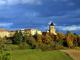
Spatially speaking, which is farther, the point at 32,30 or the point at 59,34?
the point at 32,30

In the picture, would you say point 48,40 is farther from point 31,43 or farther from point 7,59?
point 7,59

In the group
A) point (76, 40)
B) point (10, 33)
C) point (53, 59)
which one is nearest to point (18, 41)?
point (10, 33)

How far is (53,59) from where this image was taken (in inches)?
1273

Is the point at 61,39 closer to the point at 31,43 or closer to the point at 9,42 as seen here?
the point at 31,43

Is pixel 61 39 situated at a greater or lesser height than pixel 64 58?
greater

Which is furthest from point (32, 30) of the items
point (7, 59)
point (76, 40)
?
point (7, 59)

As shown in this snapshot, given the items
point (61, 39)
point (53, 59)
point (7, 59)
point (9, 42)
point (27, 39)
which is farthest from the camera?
point (61, 39)

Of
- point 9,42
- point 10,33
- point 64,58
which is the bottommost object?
point 64,58

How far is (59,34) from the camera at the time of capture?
219ft

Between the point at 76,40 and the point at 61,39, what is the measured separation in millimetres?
10534

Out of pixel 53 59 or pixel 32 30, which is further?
pixel 32 30

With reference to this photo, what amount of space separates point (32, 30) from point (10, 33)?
579 inches

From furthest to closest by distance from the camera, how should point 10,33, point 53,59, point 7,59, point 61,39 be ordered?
point 10,33, point 61,39, point 53,59, point 7,59

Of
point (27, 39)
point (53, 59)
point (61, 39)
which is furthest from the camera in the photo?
point (61, 39)
